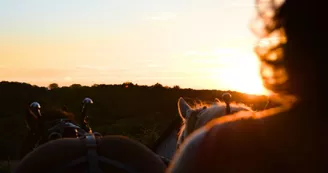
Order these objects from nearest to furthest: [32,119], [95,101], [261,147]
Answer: [261,147] < [32,119] < [95,101]

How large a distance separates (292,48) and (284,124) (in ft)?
0.60

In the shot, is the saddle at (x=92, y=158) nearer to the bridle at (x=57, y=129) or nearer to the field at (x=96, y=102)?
the bridle at (x=57, y=129)

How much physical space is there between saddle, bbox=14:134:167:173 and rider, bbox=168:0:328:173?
61.4 inches

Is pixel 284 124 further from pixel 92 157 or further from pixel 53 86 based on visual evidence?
pixel 53 86

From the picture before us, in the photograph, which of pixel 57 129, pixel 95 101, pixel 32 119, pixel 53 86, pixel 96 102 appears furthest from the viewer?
pixel 53 86

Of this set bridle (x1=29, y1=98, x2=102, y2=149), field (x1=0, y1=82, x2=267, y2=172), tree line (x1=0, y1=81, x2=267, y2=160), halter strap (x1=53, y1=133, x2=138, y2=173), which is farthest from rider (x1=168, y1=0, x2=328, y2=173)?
tree line (x1=0, y1=81, x2=267, y2=160)

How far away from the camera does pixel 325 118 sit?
123 centimetres

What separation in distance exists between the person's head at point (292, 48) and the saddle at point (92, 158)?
1.63m

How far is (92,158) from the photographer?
282cm

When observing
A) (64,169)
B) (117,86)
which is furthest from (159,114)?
(64,169)

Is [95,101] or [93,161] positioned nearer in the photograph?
[93,161]

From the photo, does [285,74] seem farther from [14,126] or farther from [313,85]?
[14,126]

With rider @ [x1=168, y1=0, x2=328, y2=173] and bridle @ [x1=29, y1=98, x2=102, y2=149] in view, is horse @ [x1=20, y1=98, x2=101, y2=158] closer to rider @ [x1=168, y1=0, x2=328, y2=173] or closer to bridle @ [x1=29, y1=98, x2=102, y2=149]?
bridle @ [x1=29, y1=98, x2=102, y2=149]

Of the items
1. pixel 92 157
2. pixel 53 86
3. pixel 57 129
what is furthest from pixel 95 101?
pixel 92 157
